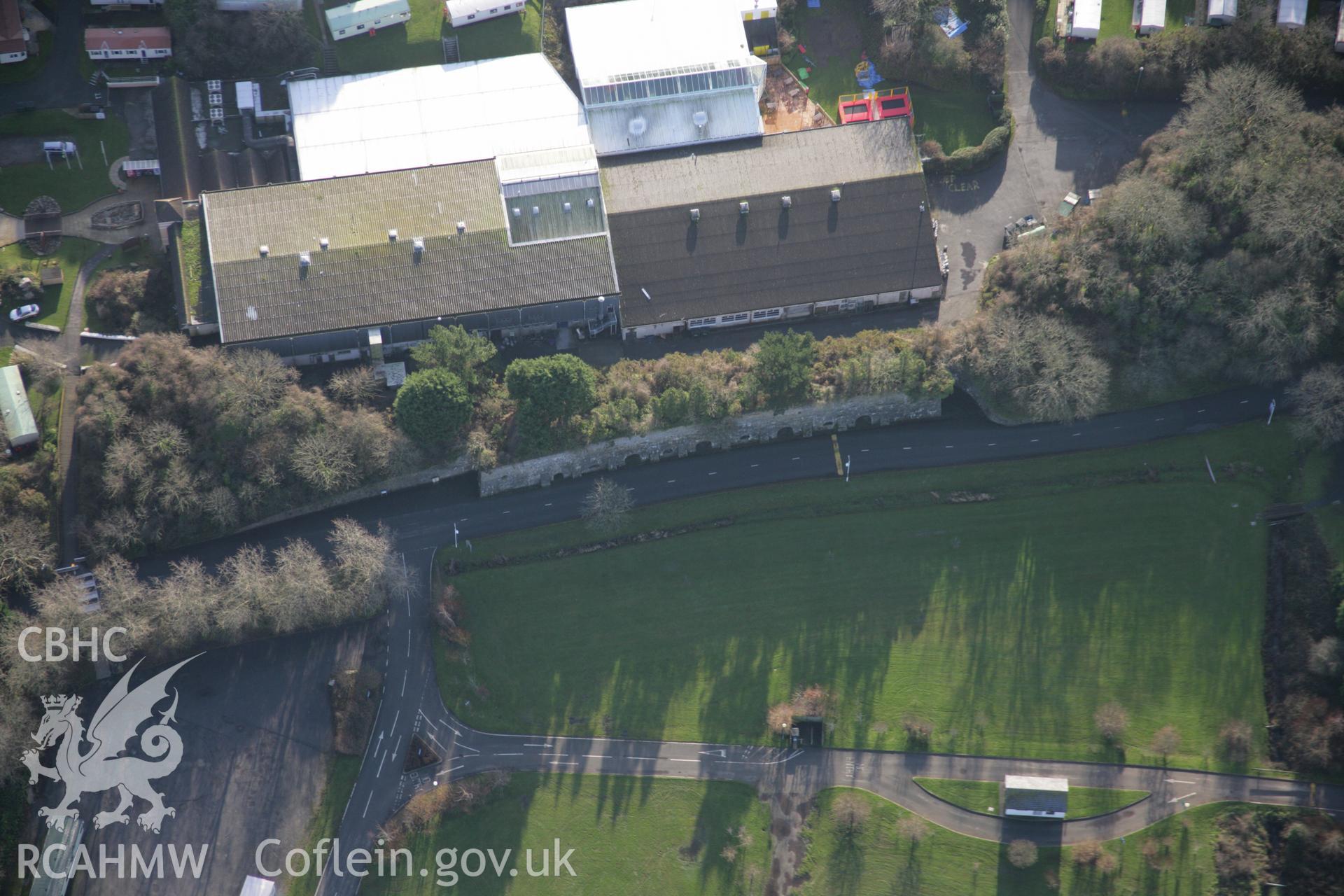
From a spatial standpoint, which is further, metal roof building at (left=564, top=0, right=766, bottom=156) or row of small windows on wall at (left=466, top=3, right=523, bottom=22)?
row of small windows on wall at (left=466, top=3, right=523, bottom=22)

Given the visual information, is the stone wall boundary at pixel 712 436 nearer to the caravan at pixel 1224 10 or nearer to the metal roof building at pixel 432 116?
the metal roof building at pixel 432 116

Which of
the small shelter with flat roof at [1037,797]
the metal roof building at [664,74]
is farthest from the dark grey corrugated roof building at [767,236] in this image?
the small shelter with flat roof at [1037,797]

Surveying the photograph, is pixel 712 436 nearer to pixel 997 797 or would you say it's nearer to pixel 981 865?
pixel 997 797

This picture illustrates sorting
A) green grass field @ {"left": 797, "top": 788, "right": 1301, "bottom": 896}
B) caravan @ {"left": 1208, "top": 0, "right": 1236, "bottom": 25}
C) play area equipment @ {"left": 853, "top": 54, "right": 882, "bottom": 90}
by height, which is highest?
caravan @ {"left": 1208, "top": 0, "right": 1236, "bottom": 25}

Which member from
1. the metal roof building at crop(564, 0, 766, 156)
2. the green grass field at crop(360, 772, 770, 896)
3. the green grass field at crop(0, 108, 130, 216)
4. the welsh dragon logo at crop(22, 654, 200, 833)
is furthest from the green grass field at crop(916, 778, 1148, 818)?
the green grass field at crop(0, 108, 130, 216)

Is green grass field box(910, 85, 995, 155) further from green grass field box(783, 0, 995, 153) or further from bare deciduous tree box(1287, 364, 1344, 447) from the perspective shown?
bare deciduous tree box(1287, 364, 1344, 447)

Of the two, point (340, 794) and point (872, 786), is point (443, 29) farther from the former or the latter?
point (872, 786)

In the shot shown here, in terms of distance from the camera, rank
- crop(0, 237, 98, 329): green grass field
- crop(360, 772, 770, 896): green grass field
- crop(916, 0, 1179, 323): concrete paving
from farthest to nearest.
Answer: crop(916, 0, 1179, 323): concrete paving, crop(0, 237, 98, 329): green grass field, crop(360, 772, 770, 896): green grass field
